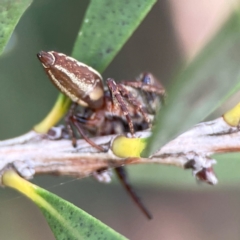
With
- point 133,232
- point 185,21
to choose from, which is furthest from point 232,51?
point 185,21

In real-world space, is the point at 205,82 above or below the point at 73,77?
above

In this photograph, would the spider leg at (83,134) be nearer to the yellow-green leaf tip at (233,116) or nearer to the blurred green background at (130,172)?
the blurred green background at (130,172)

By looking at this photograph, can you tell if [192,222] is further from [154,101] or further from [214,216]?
[154,101]

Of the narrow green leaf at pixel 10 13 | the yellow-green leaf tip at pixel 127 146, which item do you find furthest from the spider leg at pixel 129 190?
the narrow green leaf at pixel 10 13

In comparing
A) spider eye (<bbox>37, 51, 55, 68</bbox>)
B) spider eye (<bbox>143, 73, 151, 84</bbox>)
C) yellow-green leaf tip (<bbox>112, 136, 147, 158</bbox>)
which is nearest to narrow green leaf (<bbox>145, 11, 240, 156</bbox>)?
yellow-green leaf tip (<bbox>112, 136, 147, 158</bbox>)

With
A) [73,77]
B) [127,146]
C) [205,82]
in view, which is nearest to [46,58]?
[73,77]

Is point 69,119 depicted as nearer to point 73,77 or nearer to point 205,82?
point 73,77

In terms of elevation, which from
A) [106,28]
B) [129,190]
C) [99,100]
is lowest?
[129,190]
